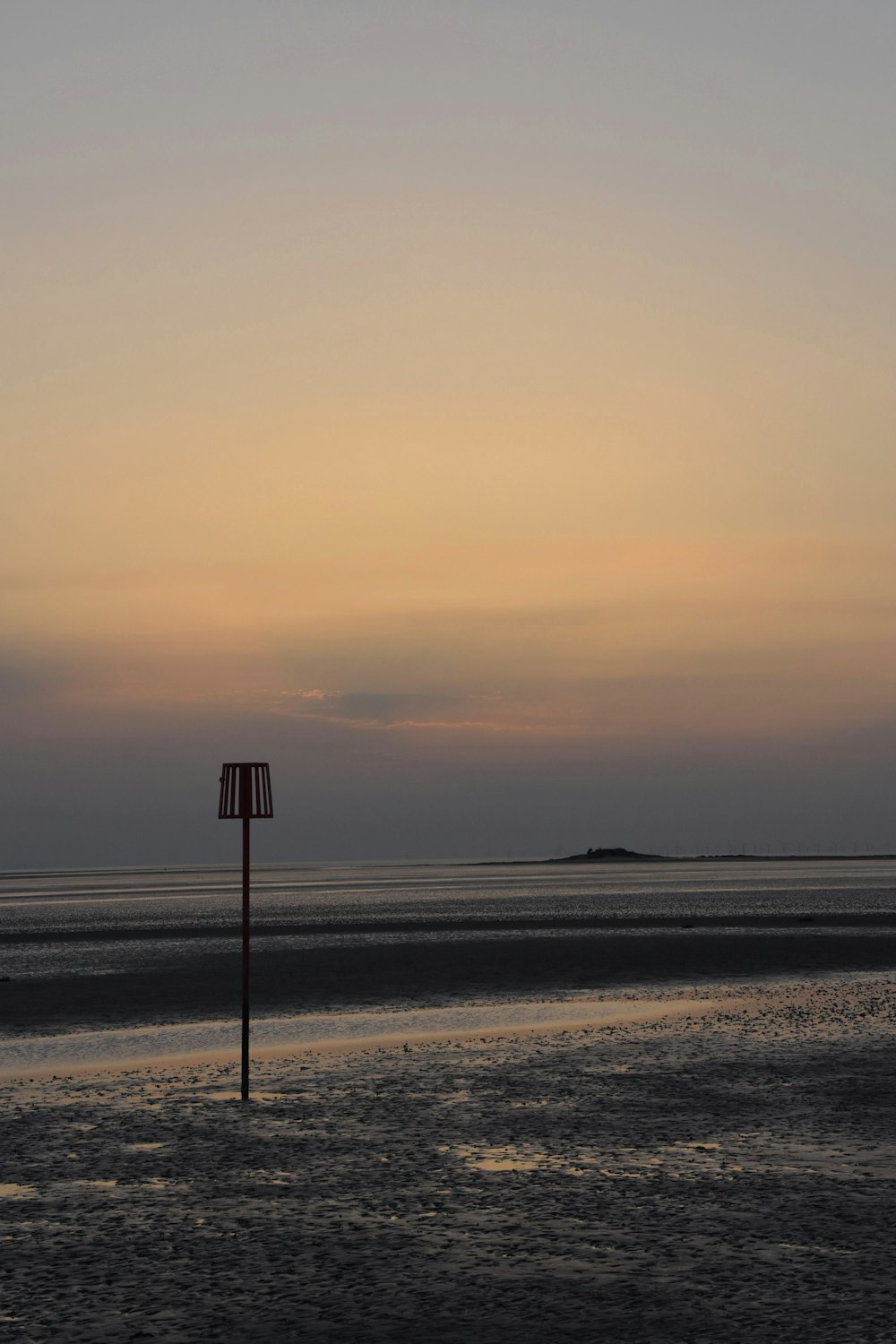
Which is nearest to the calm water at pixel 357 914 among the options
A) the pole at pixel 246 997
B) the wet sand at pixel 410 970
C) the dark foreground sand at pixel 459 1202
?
the wet sand at pixel 410 970

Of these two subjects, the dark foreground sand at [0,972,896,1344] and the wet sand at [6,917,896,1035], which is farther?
the wet sand at [6,917,896,1035]

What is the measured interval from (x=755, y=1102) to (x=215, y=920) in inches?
2229

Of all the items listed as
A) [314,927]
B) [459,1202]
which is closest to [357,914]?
[314,927]

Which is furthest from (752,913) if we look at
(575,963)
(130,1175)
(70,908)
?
(130,1175)

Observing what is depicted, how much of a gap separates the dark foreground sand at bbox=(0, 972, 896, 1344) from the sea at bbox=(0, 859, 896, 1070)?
430 cm

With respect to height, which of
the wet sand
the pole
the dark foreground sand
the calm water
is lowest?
the calm water

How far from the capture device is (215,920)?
230ft

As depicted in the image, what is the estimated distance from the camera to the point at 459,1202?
11492 mm

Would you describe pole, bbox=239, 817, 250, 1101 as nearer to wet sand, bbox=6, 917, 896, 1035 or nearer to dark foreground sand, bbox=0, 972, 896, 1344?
dark foreground sand, bbox=0, 972, 896, 1344

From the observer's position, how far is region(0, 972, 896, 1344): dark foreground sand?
8641mm

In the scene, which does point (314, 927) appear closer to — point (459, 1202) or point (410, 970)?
point (410, 970)

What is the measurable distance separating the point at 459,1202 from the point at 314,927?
50.6 metres

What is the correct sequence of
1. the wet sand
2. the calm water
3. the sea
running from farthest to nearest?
the calm water
the wet sand
the sea

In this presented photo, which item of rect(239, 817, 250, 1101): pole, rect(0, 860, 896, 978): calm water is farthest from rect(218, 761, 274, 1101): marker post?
rect(0, 860, 896, 978): calm water
